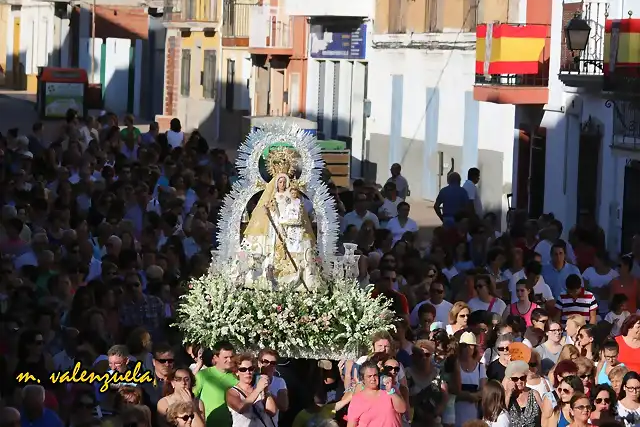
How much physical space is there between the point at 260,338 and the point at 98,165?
9331 millimetres

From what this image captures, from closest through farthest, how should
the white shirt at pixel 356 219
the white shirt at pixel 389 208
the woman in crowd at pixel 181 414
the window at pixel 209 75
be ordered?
the woman in crowd at pixel 181 414 → the white shirt at pixel 356 219 → the white shirt at pixel 389 208 → the window at pixel 209 75

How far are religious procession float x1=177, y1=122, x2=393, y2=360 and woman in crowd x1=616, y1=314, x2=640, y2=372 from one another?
168cm

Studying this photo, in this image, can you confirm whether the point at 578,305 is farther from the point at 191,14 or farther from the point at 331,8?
the point at 191,14

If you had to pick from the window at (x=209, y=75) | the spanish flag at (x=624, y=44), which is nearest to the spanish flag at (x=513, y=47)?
the spanish flag at (x=624, y=44)

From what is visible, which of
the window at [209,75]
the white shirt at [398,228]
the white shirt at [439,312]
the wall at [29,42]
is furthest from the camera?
the wall at [29,42]

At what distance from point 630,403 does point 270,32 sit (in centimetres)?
3194

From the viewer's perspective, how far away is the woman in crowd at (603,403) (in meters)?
11.0

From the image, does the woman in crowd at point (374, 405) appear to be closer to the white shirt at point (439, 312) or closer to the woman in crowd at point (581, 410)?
the woman in crowd at point (581, 410)

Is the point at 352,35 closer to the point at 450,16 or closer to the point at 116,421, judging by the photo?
the point at 450,16

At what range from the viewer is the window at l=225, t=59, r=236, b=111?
4681cm

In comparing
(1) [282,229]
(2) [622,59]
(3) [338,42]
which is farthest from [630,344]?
(3) [338,42]

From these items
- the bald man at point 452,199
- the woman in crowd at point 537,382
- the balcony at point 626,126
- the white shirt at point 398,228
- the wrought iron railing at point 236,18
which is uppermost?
the wrought iron railing at point 236,18

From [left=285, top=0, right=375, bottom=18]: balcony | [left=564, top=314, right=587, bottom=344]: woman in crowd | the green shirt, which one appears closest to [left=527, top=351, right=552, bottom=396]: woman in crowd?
[left=564, top=314, right=587, bottom=344]: woman in crowd

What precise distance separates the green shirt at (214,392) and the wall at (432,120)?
17.2 m
